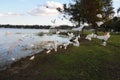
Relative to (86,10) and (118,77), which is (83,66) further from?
(86,10)

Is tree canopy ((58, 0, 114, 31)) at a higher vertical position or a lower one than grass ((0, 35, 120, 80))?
higher

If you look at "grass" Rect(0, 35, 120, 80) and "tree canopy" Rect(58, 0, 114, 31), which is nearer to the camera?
"grass" Rect(0, 35, 120, 80)

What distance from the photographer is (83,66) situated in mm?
16734

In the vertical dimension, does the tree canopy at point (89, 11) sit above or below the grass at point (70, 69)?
above

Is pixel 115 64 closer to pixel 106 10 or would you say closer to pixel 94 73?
pixel 94 73

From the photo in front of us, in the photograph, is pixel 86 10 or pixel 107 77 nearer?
pixel 107 77

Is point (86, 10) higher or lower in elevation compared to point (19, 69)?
higher

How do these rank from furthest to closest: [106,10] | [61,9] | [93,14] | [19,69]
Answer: [61,9] → [106,10] → [93,14] → [19,69]

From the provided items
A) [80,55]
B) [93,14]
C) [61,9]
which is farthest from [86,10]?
[80,55]

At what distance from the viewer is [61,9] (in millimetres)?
64438

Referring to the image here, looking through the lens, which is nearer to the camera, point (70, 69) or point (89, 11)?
point (70, 69)

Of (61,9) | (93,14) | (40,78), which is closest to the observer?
(40,78)

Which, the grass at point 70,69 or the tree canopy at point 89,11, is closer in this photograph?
the grass at point 70,69

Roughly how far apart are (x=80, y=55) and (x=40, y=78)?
21.8 ft
